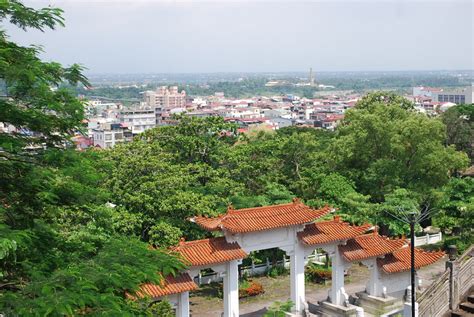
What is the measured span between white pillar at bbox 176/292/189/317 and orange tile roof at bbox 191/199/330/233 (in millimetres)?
1960

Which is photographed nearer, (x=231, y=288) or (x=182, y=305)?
(x=182, y=305)

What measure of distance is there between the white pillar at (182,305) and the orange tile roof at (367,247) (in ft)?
17.7

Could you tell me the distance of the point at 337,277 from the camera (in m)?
18.4

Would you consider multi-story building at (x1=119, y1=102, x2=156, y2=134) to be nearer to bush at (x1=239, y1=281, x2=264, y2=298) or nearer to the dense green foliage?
bush at (x1=239, y1=281, x2=264, y2=298)

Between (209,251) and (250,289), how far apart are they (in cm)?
557

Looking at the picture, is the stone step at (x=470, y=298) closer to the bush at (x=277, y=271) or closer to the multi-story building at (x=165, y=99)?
the bush at (x=277, y=271)

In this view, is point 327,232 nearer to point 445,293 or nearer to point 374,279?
point 374,279

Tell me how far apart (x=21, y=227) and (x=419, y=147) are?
21492mm

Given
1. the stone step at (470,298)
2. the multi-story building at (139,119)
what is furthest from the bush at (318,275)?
the multi-story building at (139,119)

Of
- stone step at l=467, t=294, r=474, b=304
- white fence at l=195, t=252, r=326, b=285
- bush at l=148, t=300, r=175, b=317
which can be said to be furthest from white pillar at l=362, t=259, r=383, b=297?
bush at l=148, t=300, r=175, b=317

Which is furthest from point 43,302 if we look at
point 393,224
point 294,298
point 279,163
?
point 279,163

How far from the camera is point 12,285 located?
305 inches

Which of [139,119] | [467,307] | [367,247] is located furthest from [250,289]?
[139,119]

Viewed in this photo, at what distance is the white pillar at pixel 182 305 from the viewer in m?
15.2
